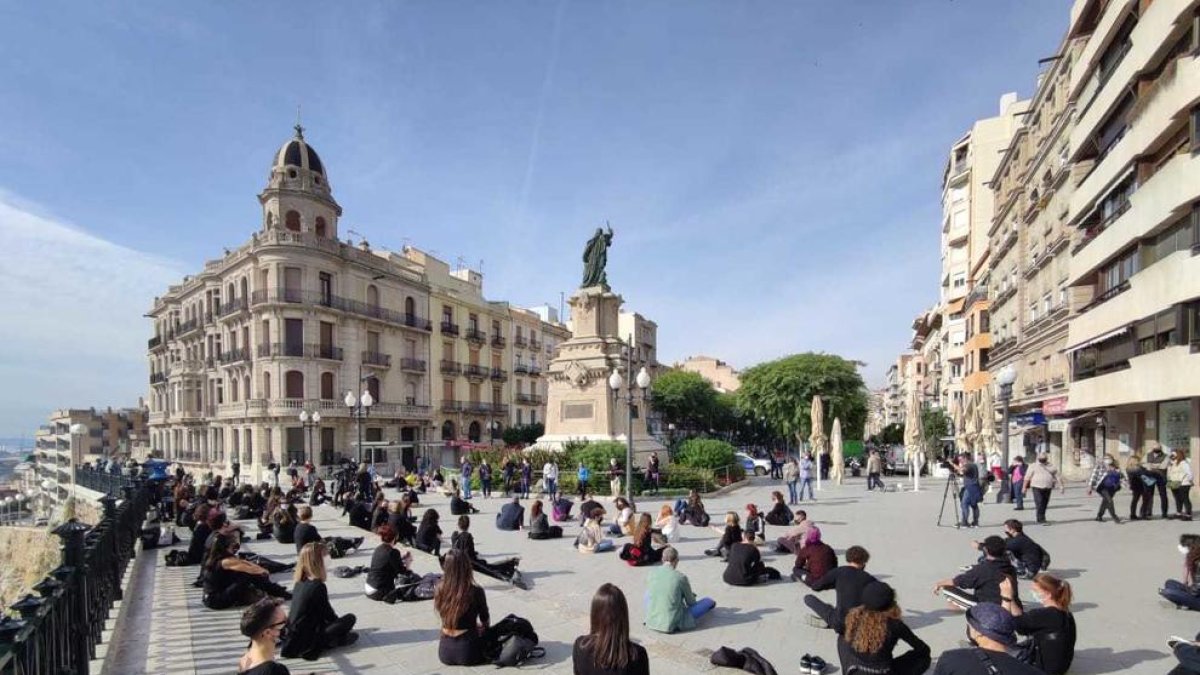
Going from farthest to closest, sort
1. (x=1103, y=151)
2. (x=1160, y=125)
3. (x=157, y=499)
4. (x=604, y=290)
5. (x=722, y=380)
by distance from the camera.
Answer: (x=722, y=380)
(x=604, y=290)
(x=1103, y=151)
(x=157, y=499)
(x=1160, y=125)

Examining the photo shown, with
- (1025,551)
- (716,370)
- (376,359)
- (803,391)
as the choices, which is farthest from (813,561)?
(716,370)

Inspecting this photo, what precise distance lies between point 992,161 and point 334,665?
5265cm

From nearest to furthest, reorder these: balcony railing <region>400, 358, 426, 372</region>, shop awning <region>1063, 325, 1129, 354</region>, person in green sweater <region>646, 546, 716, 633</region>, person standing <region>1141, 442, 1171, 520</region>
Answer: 1. person in green sweater <region>646, 546, 716, 633</region>
2. person standing <region>1141, 442, 1171, 520</region>
3. shop awning <region>1063, 325, 1129, 354</region>
4. balcony railing <region>400, 358, 426, 372</region>

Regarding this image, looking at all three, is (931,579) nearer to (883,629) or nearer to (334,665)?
(883,629)

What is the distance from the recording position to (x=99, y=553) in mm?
7422

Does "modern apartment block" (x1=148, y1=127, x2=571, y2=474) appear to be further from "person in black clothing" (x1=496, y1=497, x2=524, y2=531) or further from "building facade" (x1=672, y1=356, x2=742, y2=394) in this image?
"building facade" (x1=672, y1=356, x2=742, y2=394)

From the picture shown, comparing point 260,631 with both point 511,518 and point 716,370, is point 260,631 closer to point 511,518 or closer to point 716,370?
point 511,518

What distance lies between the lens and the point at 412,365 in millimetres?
46938

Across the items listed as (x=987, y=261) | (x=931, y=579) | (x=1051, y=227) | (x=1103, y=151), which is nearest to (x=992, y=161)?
(x=987, y=261)

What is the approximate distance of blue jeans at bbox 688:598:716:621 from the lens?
7648mm

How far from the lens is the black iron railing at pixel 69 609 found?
13.1ft

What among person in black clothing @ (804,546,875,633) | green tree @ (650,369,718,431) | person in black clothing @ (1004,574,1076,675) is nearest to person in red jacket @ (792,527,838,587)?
person in black clothing @ (804,546,875,633)

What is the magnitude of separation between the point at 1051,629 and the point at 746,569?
13.4 feet

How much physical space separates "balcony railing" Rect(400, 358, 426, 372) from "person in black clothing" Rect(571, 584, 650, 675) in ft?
144
